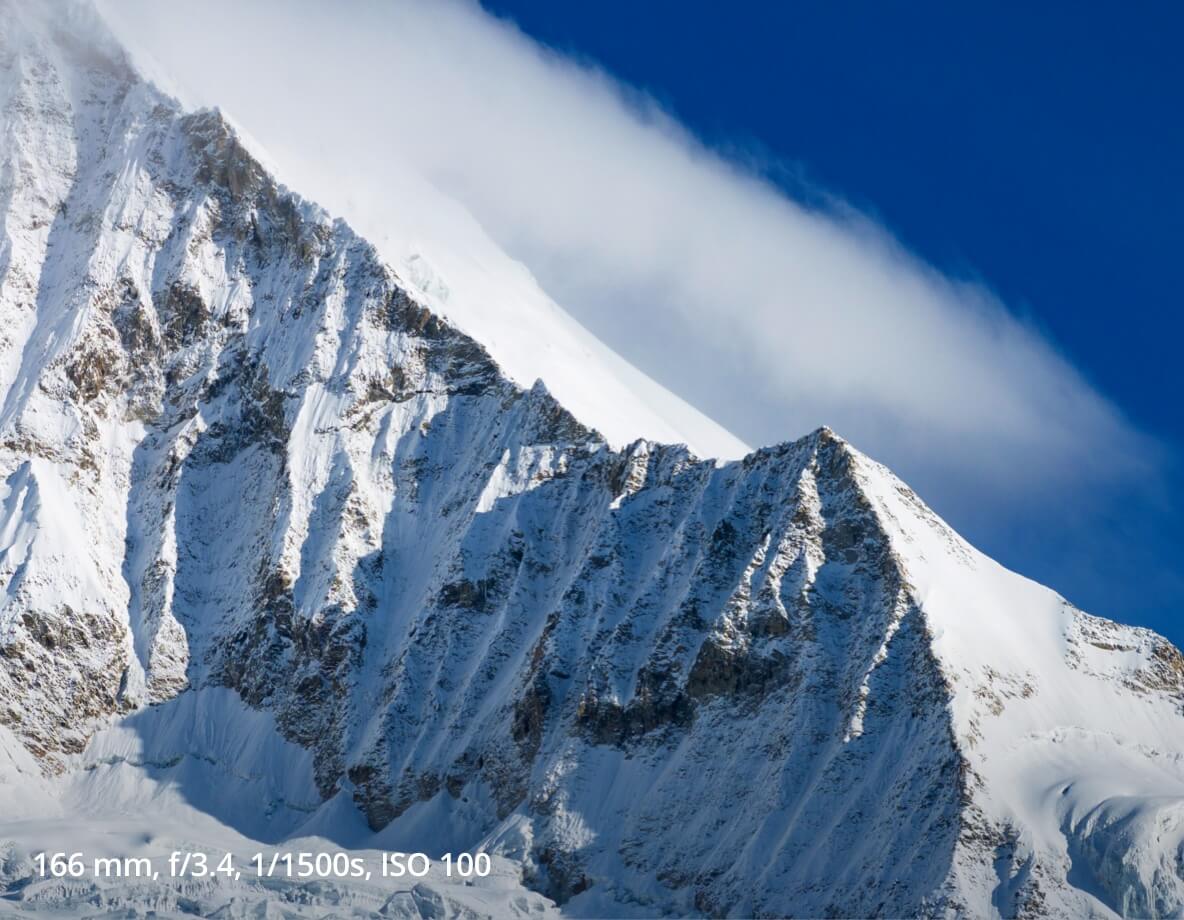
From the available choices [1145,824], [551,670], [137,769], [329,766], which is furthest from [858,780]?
[137,769]

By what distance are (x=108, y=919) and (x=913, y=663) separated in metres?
75.0

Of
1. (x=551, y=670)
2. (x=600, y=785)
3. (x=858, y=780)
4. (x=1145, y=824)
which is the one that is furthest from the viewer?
(x=551, y=670)

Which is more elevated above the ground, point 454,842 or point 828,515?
point 828,515

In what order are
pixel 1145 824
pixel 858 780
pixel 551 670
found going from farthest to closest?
pixel 551 670 < pixel 858 780 < pixel 1145 824

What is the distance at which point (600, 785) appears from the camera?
178 m

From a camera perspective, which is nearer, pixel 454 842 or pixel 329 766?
pixel 454 842

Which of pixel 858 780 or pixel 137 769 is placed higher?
pixel 858 780

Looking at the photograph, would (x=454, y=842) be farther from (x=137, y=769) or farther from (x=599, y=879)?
(x=137, y=769)

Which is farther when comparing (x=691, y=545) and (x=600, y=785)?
(x=691, y=545)

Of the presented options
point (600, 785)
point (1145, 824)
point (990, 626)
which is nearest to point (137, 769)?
point (600, 785)

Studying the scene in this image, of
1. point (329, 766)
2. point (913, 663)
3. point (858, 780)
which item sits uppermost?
point (913, 663)

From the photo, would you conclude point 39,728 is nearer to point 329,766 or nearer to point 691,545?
point 329,766

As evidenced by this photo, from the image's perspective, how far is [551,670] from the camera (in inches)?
7456

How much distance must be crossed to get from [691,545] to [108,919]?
68978 mm
